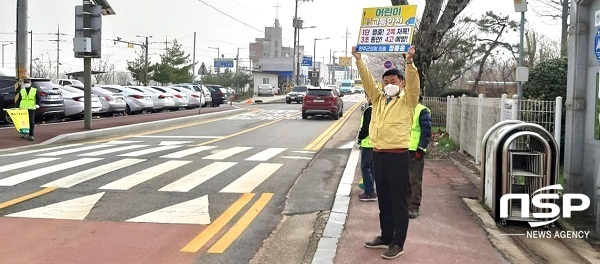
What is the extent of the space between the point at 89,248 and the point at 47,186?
364 cm

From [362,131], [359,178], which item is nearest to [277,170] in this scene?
[359,178]

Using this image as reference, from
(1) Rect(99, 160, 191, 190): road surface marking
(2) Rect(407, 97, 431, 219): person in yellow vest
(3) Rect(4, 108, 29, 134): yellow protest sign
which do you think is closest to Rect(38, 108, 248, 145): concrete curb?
(3) Rect(4, 108, 29, 134): yellow protest sign

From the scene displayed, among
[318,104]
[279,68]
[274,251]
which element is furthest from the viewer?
[279,68]

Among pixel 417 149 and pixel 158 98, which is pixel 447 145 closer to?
pixel 417 149

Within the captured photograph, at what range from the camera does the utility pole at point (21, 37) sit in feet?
55.6

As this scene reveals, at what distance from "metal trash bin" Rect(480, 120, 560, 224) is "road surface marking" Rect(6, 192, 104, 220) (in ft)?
16.3

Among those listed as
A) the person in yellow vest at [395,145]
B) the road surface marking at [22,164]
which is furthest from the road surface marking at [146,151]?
the person in yellow vest at [395,145]

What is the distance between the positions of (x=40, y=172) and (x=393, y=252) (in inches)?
282

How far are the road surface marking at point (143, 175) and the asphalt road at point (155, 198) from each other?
0.06ft

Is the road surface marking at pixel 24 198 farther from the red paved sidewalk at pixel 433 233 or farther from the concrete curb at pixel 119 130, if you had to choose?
the concrete curb at pixel 119 130

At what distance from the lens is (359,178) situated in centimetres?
1002

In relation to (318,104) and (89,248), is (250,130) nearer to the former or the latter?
(318,104)

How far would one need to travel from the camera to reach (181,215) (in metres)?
7.00

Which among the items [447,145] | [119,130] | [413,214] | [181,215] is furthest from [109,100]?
[413,214]
